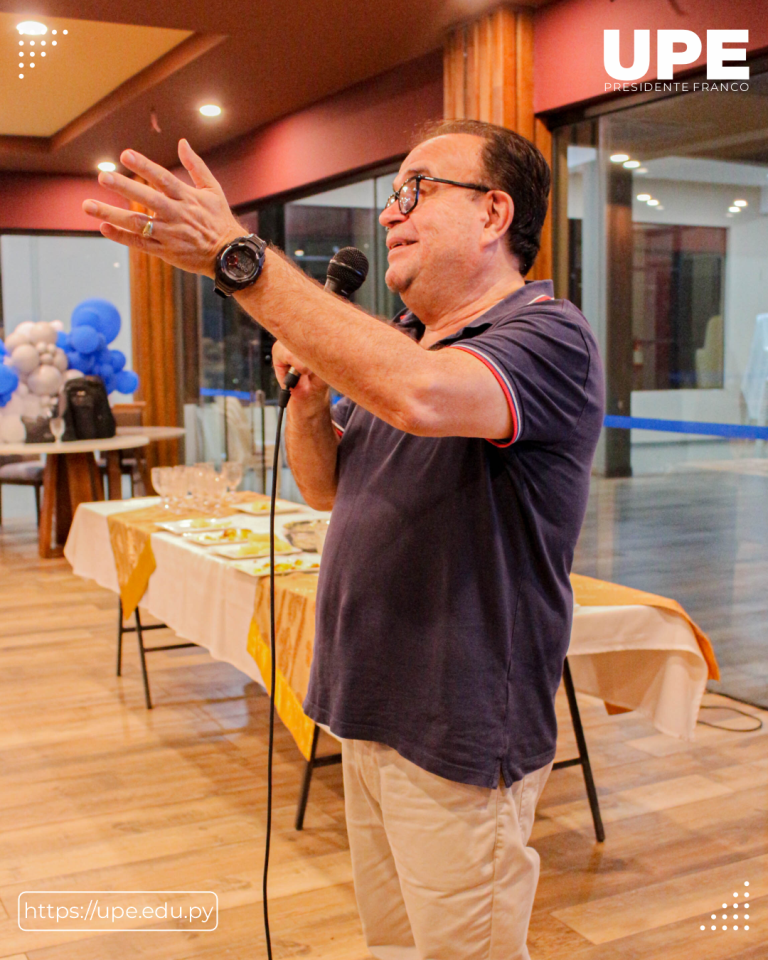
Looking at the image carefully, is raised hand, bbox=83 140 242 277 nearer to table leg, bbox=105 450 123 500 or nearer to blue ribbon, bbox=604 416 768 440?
blue ribbon, bbox=604 416 768 440

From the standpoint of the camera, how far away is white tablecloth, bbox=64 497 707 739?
100 inches

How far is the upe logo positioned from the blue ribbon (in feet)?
4.18

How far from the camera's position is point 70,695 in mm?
3918

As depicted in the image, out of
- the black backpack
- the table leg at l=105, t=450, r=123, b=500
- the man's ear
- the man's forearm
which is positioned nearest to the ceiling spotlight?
the black backpack

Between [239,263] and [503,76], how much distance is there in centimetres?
369

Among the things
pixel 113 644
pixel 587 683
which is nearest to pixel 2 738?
pixel 113 644

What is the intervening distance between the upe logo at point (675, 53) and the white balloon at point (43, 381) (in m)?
4.77

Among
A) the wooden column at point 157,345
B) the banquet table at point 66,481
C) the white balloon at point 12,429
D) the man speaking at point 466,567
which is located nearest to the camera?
the man speaking at point 466,567

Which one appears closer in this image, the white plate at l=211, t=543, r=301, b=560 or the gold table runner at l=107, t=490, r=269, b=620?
the white plate at l=211, t=543, r=301, b=560

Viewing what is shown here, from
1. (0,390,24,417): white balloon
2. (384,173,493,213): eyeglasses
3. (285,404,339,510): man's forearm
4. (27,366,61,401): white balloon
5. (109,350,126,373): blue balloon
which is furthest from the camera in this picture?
(109,350,126,373): blue balloon

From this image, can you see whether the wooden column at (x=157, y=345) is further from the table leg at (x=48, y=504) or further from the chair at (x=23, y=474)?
the table leg at (x=48, y=504)

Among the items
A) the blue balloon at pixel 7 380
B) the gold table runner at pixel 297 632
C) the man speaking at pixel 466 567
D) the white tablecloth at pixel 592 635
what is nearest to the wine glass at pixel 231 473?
the white tablecloth at pixel 592 635

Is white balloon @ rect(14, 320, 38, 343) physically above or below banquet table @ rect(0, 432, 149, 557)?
above

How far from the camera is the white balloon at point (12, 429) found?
22.6 feet
